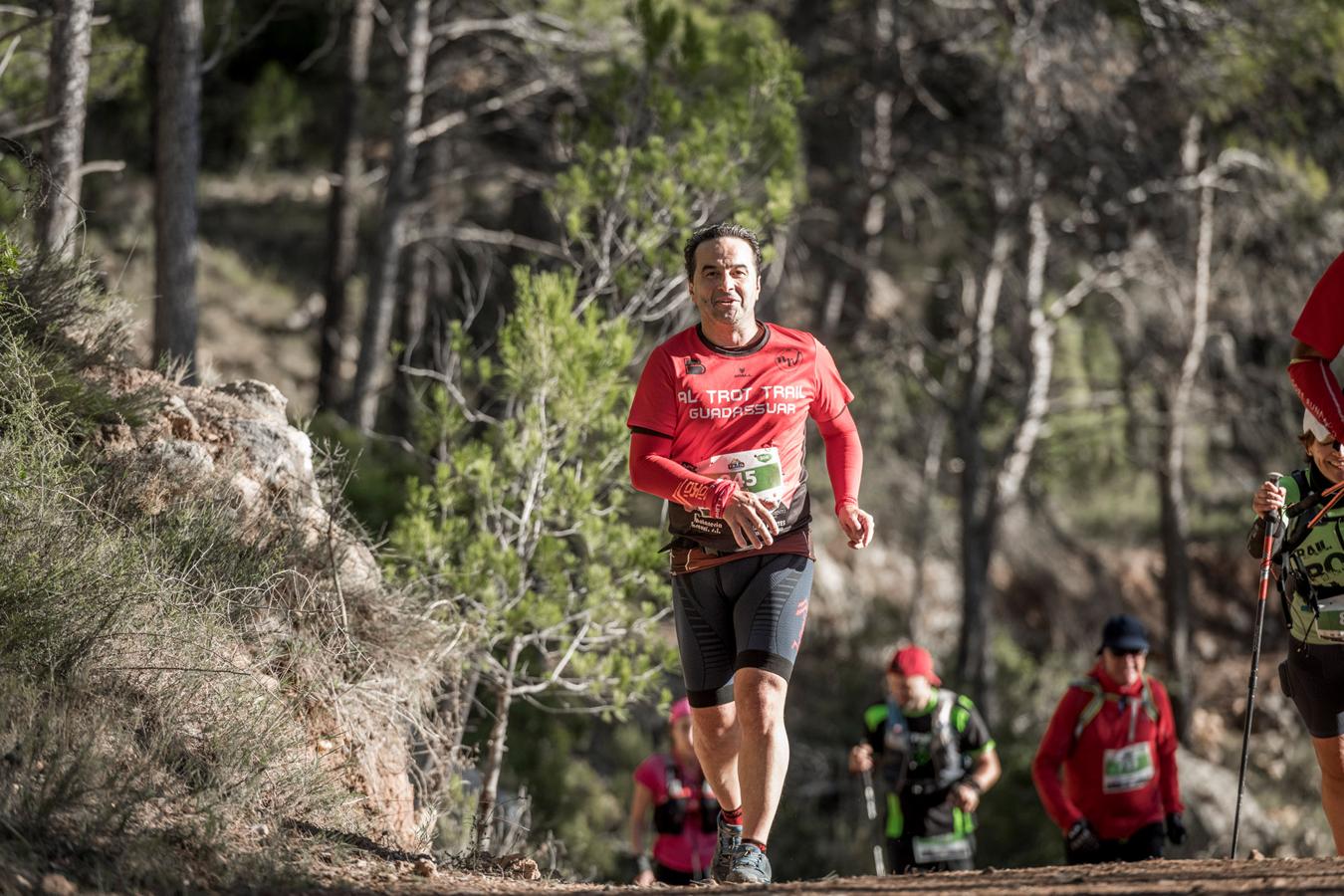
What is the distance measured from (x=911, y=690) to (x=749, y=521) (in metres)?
3.14

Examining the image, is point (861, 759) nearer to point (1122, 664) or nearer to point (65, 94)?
point (1122, 664)

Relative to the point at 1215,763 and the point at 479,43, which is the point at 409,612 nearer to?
the point at 479,43

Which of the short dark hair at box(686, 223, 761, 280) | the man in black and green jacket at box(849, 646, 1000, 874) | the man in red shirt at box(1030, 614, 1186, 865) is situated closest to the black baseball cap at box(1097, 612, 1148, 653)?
the man in red shirt at box(1030, 614, 1186, 865)

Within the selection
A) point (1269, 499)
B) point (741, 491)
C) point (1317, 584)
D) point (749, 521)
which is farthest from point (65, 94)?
point (1317, 584)

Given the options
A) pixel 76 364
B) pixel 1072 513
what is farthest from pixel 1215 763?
pixel 76 364

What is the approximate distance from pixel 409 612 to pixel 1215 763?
1278 cm

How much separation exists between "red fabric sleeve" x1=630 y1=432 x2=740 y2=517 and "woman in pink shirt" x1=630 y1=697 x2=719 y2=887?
2.96m

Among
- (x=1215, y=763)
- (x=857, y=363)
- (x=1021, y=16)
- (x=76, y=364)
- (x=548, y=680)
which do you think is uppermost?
(x=1021, y=16)

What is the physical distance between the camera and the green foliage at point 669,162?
8.10 meters

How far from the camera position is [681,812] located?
7.96m

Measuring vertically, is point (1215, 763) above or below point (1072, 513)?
below

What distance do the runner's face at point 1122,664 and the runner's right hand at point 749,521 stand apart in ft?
10.6

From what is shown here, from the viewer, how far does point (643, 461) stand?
5109 millimetres

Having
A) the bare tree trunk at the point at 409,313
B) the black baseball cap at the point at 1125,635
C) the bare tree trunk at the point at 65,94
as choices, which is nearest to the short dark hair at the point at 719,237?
the black baseball cap at the point at 1125,635
